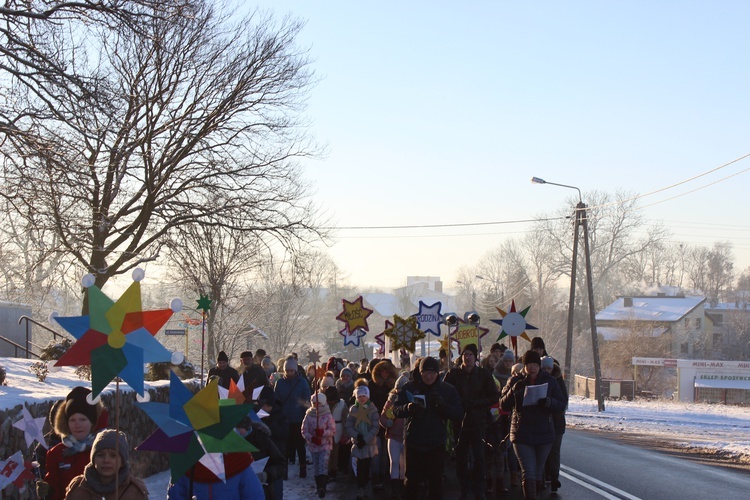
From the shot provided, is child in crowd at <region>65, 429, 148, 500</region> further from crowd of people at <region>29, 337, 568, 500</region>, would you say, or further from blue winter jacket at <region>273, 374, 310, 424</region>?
blue winter jacket at <region>273, 374, 310, 424</region>

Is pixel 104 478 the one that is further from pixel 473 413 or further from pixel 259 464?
pixel 473 413

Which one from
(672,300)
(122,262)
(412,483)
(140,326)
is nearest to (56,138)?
(412,483)

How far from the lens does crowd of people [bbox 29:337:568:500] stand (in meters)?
6.07

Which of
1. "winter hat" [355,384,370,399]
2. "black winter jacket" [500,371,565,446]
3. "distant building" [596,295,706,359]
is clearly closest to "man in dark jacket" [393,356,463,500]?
"black winter jacket" [500,371,565,446]

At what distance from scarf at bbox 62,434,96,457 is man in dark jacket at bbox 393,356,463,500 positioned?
4.27 meters

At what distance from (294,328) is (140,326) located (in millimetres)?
59025

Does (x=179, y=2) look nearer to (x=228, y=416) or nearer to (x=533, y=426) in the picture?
(x=533, y=426)

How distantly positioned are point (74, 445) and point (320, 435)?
6.06m

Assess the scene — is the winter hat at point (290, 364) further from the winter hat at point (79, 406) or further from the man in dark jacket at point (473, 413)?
the winter hat at point (79, 406)

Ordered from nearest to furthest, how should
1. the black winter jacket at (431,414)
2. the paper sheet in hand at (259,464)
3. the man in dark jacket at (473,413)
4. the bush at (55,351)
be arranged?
1. the paper sheet in hand at (259,464)
2. the black winter jacket at (431,414)
3. the man in dark jacket at (473,413)
4. the bush at (55,351)

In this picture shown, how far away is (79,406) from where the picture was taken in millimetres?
6422

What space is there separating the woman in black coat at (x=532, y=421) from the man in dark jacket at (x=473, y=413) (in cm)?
Answer: 102

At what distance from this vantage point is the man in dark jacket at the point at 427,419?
32.5ft

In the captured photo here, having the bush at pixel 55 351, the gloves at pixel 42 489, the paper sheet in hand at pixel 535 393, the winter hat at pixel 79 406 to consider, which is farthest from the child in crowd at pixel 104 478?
the bush at pixel 55 351
